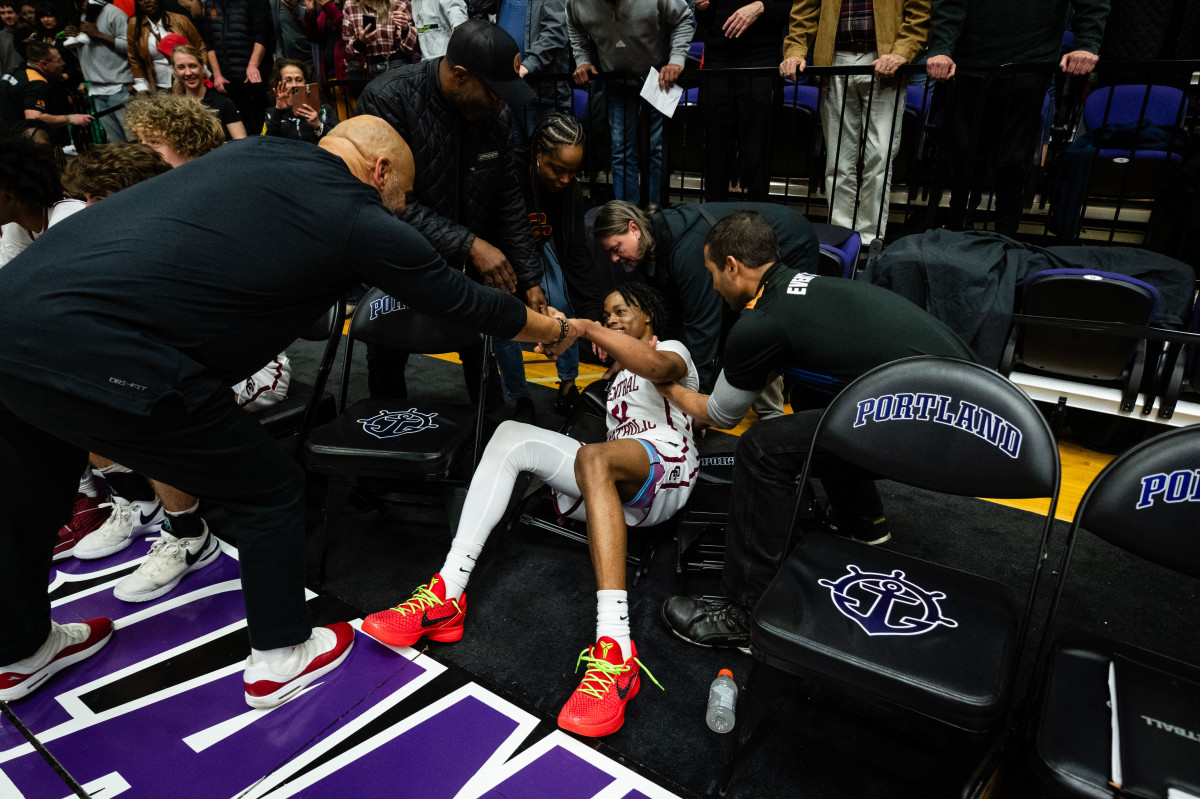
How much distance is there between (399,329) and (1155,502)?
2487 mm

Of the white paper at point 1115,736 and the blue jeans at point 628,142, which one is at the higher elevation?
the blue jeans at point 628,142

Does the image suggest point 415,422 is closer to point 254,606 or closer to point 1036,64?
point 254,606

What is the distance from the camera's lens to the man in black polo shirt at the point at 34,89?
7.37 m

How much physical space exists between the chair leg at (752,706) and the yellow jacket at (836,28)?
3.68m

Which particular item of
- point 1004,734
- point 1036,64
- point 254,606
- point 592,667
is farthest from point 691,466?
point 1036,64

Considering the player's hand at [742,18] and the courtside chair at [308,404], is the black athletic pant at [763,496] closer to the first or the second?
the courtside chair at [308,404]

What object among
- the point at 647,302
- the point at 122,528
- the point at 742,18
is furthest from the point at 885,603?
the point at 742,18

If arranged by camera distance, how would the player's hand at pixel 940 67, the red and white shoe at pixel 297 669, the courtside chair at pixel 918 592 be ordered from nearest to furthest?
the courtside chair at pixel 918 592
the red and white shoe at pixel 297 669
the player's hand at pixel 940 67

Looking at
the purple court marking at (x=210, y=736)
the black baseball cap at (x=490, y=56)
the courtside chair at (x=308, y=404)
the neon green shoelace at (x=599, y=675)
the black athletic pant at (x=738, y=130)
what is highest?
the black baseball cap at (x=490, y=56)

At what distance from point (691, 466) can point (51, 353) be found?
5.97 ft

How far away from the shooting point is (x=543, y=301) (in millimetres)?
3053

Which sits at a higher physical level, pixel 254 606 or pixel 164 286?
pixel 164 286

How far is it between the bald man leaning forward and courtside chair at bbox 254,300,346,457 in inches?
35.3

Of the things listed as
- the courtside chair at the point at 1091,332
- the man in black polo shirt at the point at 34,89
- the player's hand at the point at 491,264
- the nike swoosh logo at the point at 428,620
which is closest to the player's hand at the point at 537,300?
the player's hand at the point at 491,264
